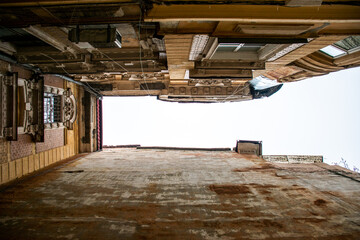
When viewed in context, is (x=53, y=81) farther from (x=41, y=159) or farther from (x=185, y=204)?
(x=185, y=204)

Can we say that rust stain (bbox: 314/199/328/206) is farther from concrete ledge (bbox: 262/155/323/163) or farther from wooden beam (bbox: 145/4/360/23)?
concrete ledge (bbox: 262/155/323/163)

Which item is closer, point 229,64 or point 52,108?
point 229,64

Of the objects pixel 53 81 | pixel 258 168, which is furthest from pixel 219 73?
pixel 53 81

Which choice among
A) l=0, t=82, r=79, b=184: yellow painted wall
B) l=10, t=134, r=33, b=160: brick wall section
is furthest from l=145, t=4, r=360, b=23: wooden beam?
l=0, t=82, r=79, b=184: yellow painted wall

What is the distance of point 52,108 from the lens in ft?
30.4

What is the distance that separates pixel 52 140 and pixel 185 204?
7529 mm

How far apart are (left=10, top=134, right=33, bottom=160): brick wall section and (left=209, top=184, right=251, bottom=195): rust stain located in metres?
7.20

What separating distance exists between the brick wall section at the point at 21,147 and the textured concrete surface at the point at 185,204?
1.09 meters

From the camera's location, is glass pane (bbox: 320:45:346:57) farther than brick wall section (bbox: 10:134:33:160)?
Yes

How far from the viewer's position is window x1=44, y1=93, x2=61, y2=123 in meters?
8.90

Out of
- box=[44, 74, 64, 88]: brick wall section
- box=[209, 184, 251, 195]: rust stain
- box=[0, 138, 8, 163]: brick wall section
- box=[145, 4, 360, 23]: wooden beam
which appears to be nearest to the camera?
box=[145, 4, 360, 23]: wooden beam

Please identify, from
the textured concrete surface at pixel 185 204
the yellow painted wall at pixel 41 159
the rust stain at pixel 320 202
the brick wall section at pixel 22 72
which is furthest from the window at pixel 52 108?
the rust stain at pixel 320 202

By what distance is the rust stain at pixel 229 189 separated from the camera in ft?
18.8

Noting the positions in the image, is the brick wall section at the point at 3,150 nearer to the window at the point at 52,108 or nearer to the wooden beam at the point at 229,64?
the window at the point at 52,108
